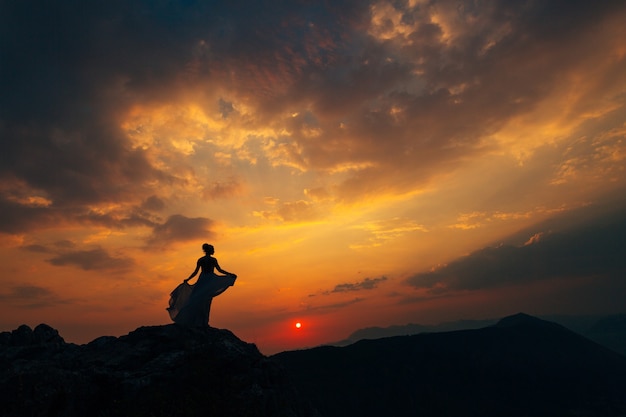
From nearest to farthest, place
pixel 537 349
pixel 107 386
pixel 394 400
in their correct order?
pixel 107 386, pixel 394 400, pixel 537 349

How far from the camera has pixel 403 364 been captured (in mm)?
96875

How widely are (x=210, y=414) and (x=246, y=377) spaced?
4188 mm

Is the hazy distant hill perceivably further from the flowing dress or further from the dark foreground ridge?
the dark foreground ridge

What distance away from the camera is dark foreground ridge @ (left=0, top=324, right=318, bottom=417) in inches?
554

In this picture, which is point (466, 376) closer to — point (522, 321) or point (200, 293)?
point (522, 321)

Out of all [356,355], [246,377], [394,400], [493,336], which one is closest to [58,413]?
[246,377]

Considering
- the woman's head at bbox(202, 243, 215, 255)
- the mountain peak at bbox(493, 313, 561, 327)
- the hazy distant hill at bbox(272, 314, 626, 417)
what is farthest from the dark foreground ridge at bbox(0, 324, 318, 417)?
the mountain peak at bbox(493, 313, 561, 327)

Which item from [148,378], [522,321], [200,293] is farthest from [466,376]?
[148,378]

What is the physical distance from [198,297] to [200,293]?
0.24 meters

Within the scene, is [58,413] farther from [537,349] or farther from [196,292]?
[537,349]

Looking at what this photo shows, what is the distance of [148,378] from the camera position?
53.1 feet

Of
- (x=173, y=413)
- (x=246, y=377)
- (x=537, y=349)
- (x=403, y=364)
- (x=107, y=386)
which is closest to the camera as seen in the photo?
(x=173, y=413)

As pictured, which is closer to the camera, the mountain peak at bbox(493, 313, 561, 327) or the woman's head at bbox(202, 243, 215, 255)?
the woman's head at bbox(202, 243, 215, 255)

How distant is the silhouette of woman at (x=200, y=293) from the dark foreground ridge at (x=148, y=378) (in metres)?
1.54
